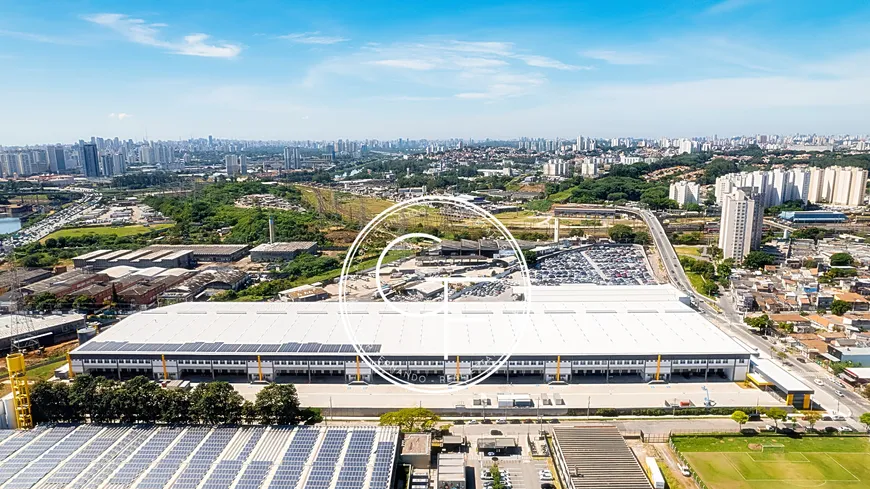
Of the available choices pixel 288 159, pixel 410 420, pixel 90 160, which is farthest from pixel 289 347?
pixel 288 159

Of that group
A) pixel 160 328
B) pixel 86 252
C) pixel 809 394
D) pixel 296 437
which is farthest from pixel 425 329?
pixel 86 252

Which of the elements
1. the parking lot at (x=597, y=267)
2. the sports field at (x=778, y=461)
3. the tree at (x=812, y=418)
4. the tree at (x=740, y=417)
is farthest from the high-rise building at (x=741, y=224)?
the tree at (x=740, y=417)

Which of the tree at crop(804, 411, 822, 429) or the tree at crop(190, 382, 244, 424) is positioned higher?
the tree at crop(190, 382, 244, 424)

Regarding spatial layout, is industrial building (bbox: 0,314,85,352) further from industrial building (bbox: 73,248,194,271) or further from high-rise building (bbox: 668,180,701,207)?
high-rise building (bbox: 668,180,701,207)

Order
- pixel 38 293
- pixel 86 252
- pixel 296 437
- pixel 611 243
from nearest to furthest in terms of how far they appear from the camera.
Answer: pixel 296 437, pixel 38 293, pixel 86 252, pixel 611 243

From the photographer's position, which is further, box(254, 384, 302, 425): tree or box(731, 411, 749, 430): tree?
box(731, 411, 749, 430): tree

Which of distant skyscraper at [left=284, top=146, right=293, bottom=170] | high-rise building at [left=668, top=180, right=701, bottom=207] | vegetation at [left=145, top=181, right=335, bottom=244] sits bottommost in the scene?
vegetation at [left=145, top=181, right=335, bottom=244]

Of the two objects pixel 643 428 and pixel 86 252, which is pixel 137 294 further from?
pixel 643 428

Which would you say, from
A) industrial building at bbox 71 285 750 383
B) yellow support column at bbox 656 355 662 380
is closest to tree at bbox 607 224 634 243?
industrial building at bbox 71 285 750 383
